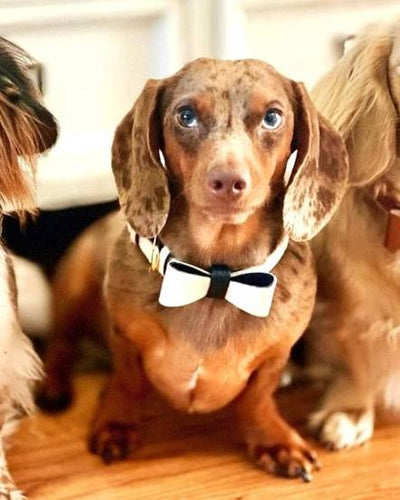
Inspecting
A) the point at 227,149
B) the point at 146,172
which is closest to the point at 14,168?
the point at 146,172

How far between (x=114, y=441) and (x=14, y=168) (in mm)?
519

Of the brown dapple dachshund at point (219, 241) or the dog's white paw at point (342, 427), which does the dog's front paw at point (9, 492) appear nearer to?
the brown dapple dachshund at point (219, 241)

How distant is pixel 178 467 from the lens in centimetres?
162

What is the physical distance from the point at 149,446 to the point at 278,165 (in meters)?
0.57

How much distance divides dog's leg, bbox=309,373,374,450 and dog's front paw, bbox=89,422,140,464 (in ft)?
1.07

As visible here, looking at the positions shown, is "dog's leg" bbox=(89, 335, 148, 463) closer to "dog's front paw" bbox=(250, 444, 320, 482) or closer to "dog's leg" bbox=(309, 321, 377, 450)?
"dog's front paw" bbox=(250, 444, 320, 482)

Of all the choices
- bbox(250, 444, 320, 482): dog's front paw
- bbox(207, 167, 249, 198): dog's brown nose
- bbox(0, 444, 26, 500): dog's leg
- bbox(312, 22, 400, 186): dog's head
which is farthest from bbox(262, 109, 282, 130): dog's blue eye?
bbox(0, 444, 26, 500): dog's leg

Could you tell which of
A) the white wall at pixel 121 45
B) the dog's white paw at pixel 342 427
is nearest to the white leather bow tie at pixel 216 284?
the dog's white paw at pixel 342 427

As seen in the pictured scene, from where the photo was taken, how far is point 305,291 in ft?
5.04

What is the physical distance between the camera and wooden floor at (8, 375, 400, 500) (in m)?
1.56

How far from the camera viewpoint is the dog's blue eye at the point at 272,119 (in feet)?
4.49

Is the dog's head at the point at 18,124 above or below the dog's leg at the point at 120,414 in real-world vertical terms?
above

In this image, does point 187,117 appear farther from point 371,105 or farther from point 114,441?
point 114,441

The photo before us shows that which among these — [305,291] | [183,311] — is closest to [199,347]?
[183,311]
